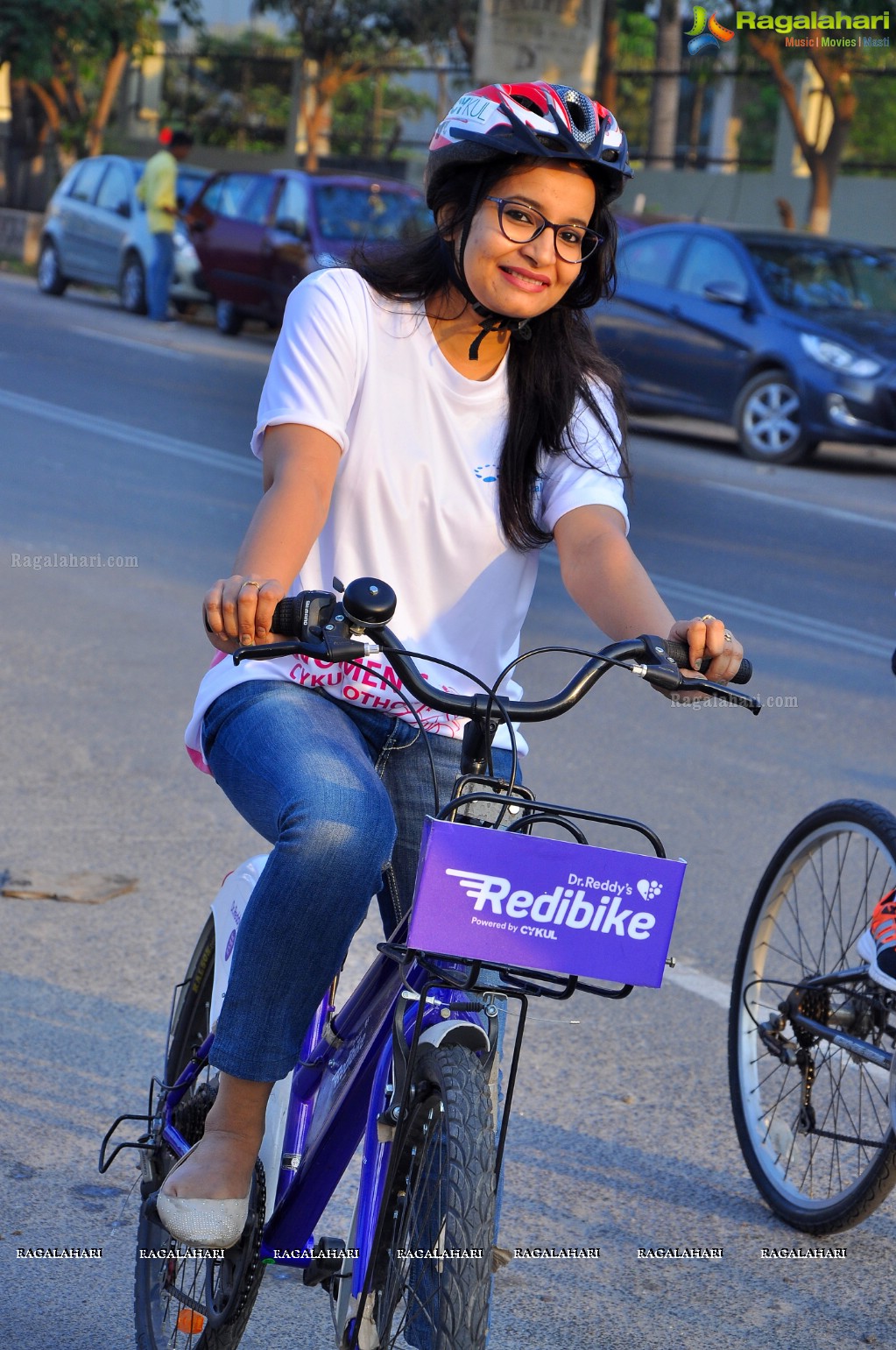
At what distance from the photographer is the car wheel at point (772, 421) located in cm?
1441

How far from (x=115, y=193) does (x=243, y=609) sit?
2099 centimetres

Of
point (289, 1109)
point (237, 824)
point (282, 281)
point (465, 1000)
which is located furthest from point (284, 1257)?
point (282, 281)

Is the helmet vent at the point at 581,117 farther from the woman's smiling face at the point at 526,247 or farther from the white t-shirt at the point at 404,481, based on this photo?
the white t-shirt at the point at 404,481

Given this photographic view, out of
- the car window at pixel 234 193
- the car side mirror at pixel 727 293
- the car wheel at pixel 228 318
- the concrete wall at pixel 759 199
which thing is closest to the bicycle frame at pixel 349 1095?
the car side mirror at pixel 727 293

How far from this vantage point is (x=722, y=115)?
33.4 metres

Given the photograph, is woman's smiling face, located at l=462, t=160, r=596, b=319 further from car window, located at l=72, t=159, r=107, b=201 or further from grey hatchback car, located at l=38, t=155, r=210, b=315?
car window, located at l=72, t=159, r=107, b=201

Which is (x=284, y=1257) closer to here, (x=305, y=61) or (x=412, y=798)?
(x=412, y=798)

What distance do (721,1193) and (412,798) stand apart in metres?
1.37

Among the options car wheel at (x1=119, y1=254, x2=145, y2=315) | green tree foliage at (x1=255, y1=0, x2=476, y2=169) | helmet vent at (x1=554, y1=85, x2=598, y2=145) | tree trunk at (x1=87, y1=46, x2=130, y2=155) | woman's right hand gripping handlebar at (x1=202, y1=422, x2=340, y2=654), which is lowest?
car wheel at (x1=119, y1=254, x2=145, y2=315)

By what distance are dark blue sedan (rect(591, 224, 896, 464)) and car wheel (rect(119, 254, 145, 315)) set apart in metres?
7.33

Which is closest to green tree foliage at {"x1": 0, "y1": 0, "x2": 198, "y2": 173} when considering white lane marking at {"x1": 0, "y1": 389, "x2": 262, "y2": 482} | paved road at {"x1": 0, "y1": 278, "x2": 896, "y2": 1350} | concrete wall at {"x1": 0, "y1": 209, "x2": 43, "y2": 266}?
concrete wall at {"x1": 0, "y1": 209, "x2": 43, "y2": 266}

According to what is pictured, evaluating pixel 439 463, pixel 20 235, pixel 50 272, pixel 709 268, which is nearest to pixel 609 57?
pixel 50 272

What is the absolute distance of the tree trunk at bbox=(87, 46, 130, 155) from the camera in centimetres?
3225

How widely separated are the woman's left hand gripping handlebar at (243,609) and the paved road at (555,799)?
2.73 feet
